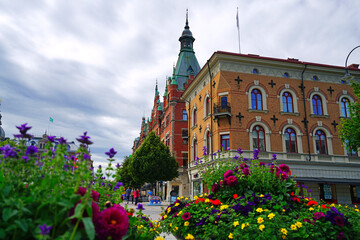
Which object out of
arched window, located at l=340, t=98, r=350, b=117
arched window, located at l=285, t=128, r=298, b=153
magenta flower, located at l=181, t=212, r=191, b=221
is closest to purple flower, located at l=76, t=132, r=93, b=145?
magenta flower, located at l=181, t=212, r=191, b=221

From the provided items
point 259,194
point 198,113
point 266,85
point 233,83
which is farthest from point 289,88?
point 259,194

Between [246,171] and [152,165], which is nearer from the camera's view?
[246,171]

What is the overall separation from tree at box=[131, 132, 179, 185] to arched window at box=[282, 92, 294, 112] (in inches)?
611

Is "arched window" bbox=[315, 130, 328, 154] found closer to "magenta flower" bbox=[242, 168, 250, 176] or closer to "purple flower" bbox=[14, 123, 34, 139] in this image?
"magenta flower" bbox=[242, 168, 250, 176]

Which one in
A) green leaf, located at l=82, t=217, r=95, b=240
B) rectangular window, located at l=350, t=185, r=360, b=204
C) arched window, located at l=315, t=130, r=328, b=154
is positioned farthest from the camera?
arched window, located at l=315, t=130, r=328, b=154

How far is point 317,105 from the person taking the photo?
2633 cm

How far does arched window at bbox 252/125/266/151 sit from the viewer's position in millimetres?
23844

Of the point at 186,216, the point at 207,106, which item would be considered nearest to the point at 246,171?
the point at 186,216

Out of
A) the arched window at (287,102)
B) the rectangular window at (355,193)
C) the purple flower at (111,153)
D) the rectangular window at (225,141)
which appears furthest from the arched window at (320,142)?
the purple flower at (111,153)

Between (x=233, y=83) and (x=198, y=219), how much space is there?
2018 cm

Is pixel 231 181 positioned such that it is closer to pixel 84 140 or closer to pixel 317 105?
pixel 84 140

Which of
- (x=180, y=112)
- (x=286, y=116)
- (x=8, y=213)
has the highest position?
(x=180, y=112)

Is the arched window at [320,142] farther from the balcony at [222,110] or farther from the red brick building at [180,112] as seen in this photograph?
the red brick building at [180,112]

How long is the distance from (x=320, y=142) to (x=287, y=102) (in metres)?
4.96
